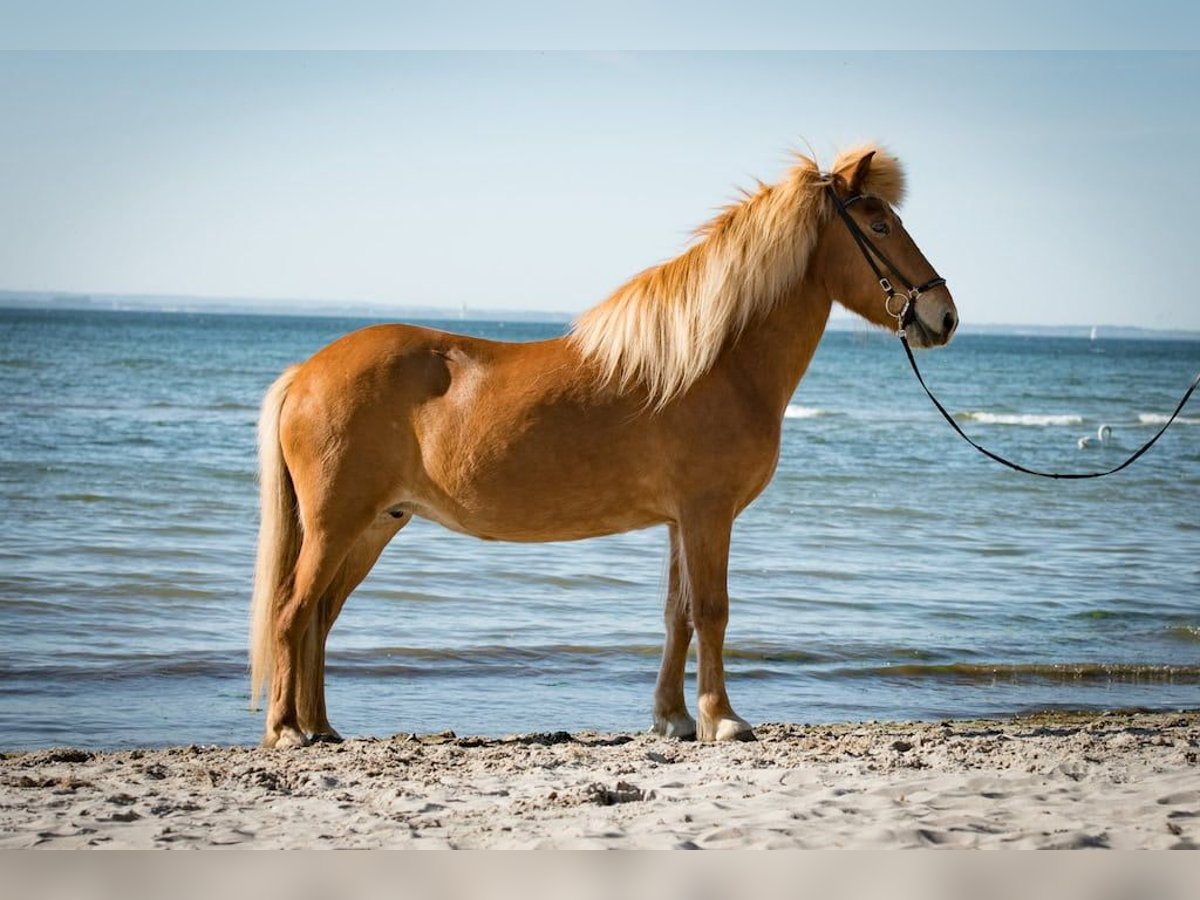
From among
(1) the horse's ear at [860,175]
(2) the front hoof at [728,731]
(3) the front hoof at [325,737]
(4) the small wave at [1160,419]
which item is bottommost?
(3) the front hoof at [325,737]

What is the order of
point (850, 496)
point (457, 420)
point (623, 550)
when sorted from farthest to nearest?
point (850, 496) → point (623, 550) → point (457, 420)

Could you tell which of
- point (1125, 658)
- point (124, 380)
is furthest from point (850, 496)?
point (124, 380)

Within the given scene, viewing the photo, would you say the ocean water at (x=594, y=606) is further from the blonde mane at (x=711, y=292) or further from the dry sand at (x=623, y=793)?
the dry sand at (x=623, y=793)

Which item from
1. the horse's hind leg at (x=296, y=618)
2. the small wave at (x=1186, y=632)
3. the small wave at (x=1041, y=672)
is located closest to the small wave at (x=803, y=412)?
the small wave at (x=1186, y=632)

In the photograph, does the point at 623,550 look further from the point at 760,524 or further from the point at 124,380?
the point at 124,380

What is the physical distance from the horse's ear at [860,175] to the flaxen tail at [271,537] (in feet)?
7.63

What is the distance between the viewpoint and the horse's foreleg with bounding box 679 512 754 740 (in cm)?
491

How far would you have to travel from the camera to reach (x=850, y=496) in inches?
598

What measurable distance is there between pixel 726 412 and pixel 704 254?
667 millimetres

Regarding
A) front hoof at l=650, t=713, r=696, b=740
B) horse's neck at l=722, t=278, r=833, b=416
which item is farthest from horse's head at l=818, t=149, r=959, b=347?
front hoof at l=650, t=713, r=696, b=740

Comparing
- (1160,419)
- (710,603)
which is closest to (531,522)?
(710,603)

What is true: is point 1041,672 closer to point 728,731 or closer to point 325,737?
point 728,731

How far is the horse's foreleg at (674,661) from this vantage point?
5211mm

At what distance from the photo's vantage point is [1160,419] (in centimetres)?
3250
